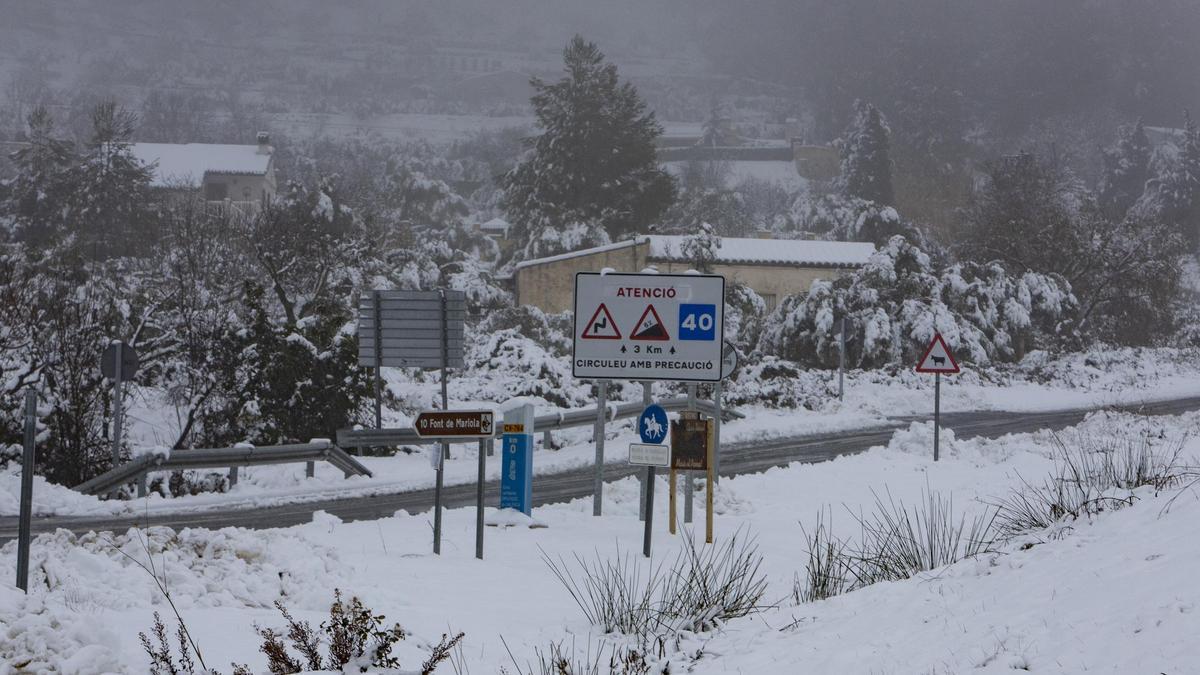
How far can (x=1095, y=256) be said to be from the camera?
4791 centimetres

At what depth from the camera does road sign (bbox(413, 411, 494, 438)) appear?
10.6 m

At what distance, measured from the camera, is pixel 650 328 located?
13.0m

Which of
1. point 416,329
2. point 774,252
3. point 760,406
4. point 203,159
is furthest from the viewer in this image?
point 203,159

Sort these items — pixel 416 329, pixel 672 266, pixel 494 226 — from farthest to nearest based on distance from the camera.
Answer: pixel 494 226
pixel 672 266
pixel 416 329

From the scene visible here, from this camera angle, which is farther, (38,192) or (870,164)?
(870,164)

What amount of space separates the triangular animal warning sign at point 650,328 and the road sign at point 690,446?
1157 mm

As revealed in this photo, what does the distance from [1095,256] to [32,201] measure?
53.7 m

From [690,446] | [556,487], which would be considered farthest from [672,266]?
[690,446]

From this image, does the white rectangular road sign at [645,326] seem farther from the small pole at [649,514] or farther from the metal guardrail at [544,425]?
the metal guardrail at [544,425]

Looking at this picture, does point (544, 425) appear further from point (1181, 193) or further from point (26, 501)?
point (1181, 193)

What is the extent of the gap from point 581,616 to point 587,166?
5720 centimetres

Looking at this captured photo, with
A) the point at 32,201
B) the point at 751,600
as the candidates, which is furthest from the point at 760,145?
the point at 751,600

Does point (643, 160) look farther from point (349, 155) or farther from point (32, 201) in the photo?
point (349, 155)

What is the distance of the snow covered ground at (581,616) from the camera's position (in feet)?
18.1
